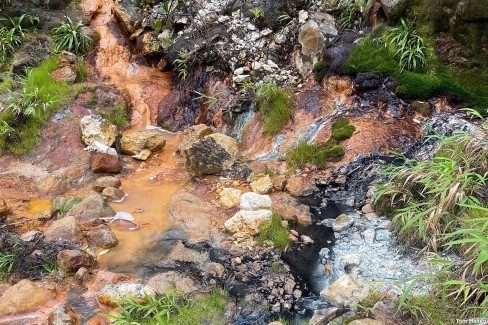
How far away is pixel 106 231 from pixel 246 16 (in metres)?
5.94

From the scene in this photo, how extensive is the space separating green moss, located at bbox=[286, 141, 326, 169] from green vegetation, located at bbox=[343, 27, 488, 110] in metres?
1.66

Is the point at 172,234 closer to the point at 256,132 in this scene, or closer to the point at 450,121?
the point at 256,132

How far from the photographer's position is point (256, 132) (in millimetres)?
7324

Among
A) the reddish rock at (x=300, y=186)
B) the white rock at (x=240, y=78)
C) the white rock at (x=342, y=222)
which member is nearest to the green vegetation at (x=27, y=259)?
the reddish rock at (x=300, y=186)

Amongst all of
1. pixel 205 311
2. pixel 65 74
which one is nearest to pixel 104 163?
pixel 65 74

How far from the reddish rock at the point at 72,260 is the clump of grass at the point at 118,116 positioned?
4.13 metres

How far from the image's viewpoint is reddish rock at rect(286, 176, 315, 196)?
19.1 feet

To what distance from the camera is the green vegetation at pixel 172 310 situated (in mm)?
3707

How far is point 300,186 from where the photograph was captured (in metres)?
5.91

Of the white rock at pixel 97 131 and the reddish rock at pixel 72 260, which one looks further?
the white rock at pixel 97 131

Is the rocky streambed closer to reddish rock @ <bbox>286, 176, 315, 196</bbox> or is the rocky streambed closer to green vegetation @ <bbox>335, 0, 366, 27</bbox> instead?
reddish rock @ <bbox>286, 176, 315, 196</bbox>

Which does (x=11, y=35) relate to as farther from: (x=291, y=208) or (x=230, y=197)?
(x=291, y=208)

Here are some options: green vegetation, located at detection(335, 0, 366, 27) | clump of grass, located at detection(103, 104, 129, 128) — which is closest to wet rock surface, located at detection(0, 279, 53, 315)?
clump of grass, located at detection(103, 104, 129, 128)

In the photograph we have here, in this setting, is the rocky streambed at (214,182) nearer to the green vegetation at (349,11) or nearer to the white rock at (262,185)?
the white rock at (262,185)
